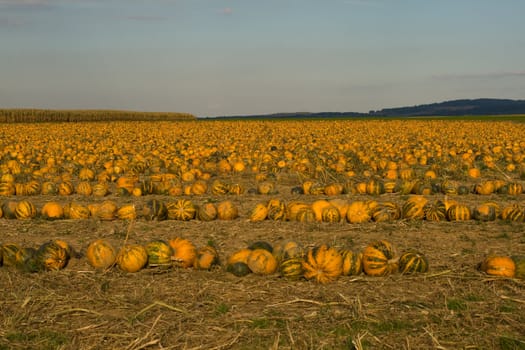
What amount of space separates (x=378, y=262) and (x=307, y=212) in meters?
3.12

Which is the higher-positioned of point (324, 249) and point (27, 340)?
point (324, 249)

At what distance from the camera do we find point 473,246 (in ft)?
26.7

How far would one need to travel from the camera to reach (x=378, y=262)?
6.75 m

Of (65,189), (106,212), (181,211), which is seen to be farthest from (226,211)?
(65,189)

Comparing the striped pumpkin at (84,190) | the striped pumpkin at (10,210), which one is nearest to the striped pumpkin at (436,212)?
the striped pumpkin at (10,210)

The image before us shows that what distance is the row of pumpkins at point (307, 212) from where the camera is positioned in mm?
9719

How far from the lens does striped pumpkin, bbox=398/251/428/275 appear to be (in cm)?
676

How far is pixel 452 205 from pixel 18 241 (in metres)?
7.24

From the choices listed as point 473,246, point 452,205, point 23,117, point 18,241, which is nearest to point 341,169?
point 452,205

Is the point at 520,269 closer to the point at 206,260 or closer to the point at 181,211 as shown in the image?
the point at 206,260

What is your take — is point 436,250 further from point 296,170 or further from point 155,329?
point 296,170

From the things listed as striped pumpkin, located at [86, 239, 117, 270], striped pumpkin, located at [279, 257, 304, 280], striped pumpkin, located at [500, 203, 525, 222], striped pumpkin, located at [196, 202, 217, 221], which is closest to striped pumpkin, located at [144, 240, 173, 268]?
striped pumpkin, located at [86, 239, 117, 270]

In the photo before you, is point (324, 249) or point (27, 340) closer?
point (27, 340)

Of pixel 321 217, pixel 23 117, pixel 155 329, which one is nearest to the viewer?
pixel 155 329
